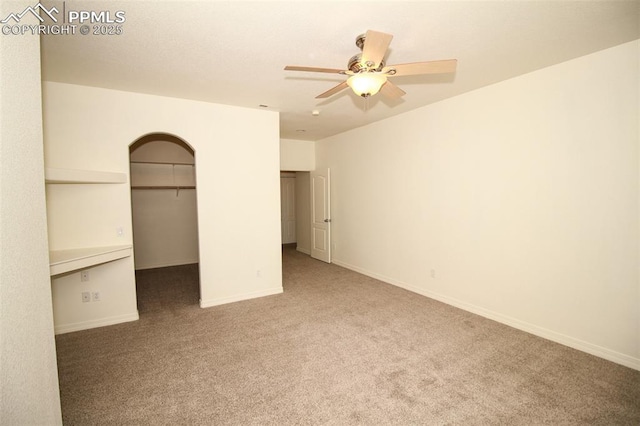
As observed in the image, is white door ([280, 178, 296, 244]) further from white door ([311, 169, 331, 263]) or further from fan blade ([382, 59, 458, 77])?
fan blade ([382, 59, 458, 77])

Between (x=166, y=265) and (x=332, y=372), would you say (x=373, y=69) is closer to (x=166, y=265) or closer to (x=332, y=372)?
(x=332, y=372)

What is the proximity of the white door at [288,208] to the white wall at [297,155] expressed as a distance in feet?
5.97

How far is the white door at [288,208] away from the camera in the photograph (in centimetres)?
845

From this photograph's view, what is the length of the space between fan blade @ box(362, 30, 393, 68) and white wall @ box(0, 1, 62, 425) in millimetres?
1612

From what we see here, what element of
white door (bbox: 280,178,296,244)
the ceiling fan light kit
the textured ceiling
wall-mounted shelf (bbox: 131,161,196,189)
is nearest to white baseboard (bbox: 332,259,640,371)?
the textured ceiling

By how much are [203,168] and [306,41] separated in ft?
7.68

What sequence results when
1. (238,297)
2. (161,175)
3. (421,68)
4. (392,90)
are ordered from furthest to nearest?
(161,175) < (238,297) < (392,90) < (421,68)

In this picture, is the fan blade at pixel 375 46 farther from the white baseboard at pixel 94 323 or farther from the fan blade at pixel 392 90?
the white baseboard at pixel 94 323

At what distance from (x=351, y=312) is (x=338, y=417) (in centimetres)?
179

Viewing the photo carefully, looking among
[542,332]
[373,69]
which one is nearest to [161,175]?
[373,69]

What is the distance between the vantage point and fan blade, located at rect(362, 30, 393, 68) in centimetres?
168

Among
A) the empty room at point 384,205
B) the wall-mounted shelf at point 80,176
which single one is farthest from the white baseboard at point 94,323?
the wall-mounted shelf at point 80,176

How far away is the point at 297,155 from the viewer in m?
6.58

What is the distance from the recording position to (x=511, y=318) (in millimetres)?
3322
